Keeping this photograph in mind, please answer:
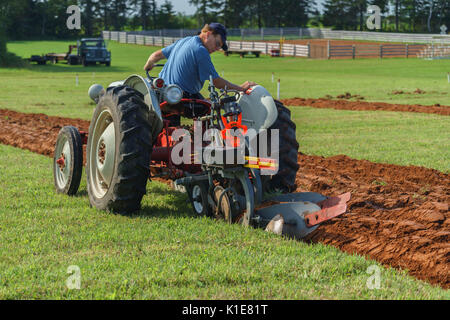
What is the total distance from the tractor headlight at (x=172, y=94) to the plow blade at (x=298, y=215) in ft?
4.53

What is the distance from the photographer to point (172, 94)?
6289 millimetres

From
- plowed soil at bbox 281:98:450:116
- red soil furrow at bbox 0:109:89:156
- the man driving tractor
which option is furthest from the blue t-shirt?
plowed soil at bbox 281:98:450:116

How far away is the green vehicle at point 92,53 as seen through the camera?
47812 mm

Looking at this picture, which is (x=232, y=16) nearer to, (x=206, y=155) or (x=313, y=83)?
(x=313, y=83)

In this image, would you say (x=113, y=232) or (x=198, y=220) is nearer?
(x=113, y=232)

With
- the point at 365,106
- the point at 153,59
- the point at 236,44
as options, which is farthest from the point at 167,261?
the point at 236,44

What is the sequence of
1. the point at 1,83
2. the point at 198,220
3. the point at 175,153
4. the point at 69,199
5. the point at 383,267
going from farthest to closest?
the point at 1,83, the point at 69,199, the point at 175,153, the point at 198,220, the point at 383,267

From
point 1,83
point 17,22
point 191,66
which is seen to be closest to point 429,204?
point 191,66

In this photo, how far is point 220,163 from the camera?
5859 mm

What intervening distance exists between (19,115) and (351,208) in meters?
12.6

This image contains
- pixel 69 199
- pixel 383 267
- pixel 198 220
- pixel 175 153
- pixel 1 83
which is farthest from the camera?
pixel 1 83

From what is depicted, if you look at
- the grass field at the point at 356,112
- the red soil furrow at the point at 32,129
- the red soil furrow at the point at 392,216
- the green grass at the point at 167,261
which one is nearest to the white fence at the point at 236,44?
the grass field at the point at 356,112

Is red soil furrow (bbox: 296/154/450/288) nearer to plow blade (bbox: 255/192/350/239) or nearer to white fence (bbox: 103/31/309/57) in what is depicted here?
plow blade (bbox: 255/192/350/239)
